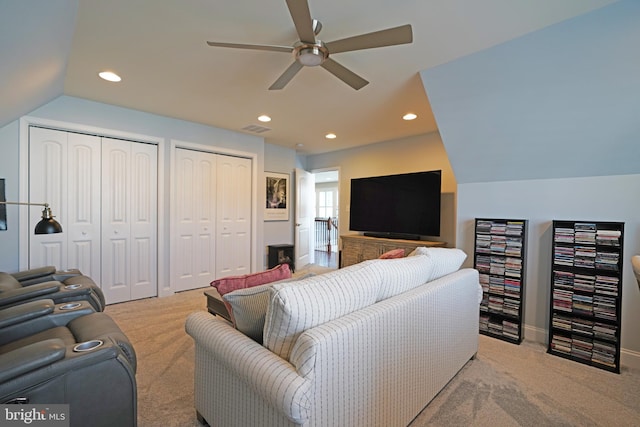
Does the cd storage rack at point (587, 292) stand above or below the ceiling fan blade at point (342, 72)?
below

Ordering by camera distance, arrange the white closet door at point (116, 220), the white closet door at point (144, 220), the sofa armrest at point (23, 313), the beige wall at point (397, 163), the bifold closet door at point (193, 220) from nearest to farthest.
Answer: the sofa armrest at point (23, 313), the white closet door at point (116, 220), the white closet door at point (144, 220), the bifold closet door at point (193, 220), the beige wall at point (397, 163)

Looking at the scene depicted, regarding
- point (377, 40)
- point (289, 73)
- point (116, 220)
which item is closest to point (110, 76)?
point (116, 220)

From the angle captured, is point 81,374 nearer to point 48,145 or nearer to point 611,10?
point 48,145

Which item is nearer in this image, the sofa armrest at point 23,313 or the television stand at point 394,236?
the sofa armrest at point 23,313

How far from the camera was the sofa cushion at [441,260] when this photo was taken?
197 centimetres

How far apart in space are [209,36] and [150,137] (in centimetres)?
222

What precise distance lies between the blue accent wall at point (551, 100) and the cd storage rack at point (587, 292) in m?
0.54

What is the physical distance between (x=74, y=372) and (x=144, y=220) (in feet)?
9.54

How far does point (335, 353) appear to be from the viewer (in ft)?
3.59

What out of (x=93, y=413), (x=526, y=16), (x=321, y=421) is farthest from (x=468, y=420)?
(x=526, y=16)

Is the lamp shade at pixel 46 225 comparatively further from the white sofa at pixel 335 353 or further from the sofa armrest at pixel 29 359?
the white sofa at pixel 335 353

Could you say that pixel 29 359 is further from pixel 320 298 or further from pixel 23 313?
pixel 320 298

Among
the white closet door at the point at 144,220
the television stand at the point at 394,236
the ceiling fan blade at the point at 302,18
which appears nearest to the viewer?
the ceiling fan blade at the point at 302,18

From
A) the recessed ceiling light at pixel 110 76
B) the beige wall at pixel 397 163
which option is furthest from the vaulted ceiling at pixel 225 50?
the beige wall at pixel 397 163
